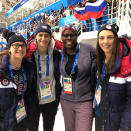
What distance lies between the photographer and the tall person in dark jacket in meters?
1.70

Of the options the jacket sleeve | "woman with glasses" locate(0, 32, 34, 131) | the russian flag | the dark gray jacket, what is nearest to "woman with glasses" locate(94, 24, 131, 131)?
the jacket sleeve

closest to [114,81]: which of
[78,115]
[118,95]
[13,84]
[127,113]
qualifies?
[118,95]

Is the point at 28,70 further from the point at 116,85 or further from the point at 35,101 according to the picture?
the point at 116,85

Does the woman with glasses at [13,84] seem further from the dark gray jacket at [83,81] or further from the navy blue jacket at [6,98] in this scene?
the dark gray jacket at [83,81]

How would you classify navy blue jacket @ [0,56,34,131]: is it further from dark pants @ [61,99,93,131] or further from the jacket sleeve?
the jacket sleeve

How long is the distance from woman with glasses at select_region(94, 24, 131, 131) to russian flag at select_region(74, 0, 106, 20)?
15.1 feet

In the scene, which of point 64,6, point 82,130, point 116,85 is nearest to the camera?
point 116,85

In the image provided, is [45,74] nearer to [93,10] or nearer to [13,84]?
[13,84]

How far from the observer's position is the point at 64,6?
1102 cm

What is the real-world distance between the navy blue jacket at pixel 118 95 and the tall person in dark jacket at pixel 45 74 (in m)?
0.76

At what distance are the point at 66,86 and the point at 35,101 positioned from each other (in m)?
0.47

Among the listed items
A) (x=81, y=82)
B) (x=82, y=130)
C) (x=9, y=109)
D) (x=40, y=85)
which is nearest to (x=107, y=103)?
(x=81, y=82)

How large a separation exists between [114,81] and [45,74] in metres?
0.90

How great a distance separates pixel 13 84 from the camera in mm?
1416
